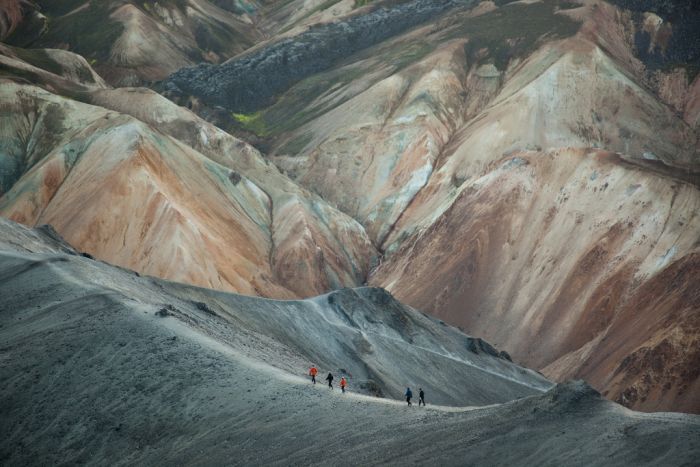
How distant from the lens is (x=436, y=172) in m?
93.7

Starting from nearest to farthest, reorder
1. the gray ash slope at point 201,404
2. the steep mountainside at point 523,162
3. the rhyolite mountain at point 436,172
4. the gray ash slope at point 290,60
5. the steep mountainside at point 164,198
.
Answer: the gray ash slope at point 201,404, the steep mountainside at point 523,162, the rhyolite mountain at point 436,172, the steep mountainside at point 164,198, the gray ash slope at point 290,60

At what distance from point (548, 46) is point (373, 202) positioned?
29.4 m

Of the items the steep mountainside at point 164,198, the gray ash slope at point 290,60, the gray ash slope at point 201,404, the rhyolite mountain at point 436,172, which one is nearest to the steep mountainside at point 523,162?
the rhyolite mountain at point 436,172

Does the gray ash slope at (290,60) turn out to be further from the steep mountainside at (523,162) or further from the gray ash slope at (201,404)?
the gray ash slope at (201,404)

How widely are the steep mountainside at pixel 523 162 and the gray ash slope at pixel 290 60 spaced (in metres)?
0.35

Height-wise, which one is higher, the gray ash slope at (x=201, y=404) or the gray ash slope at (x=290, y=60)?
the gray ash slope at (x=290, y=60)

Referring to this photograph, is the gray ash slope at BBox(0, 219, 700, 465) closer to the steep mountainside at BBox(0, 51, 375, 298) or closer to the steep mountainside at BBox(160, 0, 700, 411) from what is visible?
the steep mountainside at BBox(0, 51, 375, 298)

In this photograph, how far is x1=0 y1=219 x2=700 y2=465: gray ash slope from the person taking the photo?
69.3ft

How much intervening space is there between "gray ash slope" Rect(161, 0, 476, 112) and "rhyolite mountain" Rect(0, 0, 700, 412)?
1.13 feet

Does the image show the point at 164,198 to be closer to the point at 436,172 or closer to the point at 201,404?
the point at 436,172

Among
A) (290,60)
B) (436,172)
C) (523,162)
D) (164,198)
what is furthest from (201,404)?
(290,60)

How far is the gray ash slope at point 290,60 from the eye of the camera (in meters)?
127

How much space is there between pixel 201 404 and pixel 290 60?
4249 inches

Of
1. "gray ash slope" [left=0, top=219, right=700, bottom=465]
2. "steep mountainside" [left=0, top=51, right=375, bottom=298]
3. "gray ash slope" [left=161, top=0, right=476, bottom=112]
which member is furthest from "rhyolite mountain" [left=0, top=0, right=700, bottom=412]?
"gray ash slope" [left=0, top=219, right=700, bottom=465]
